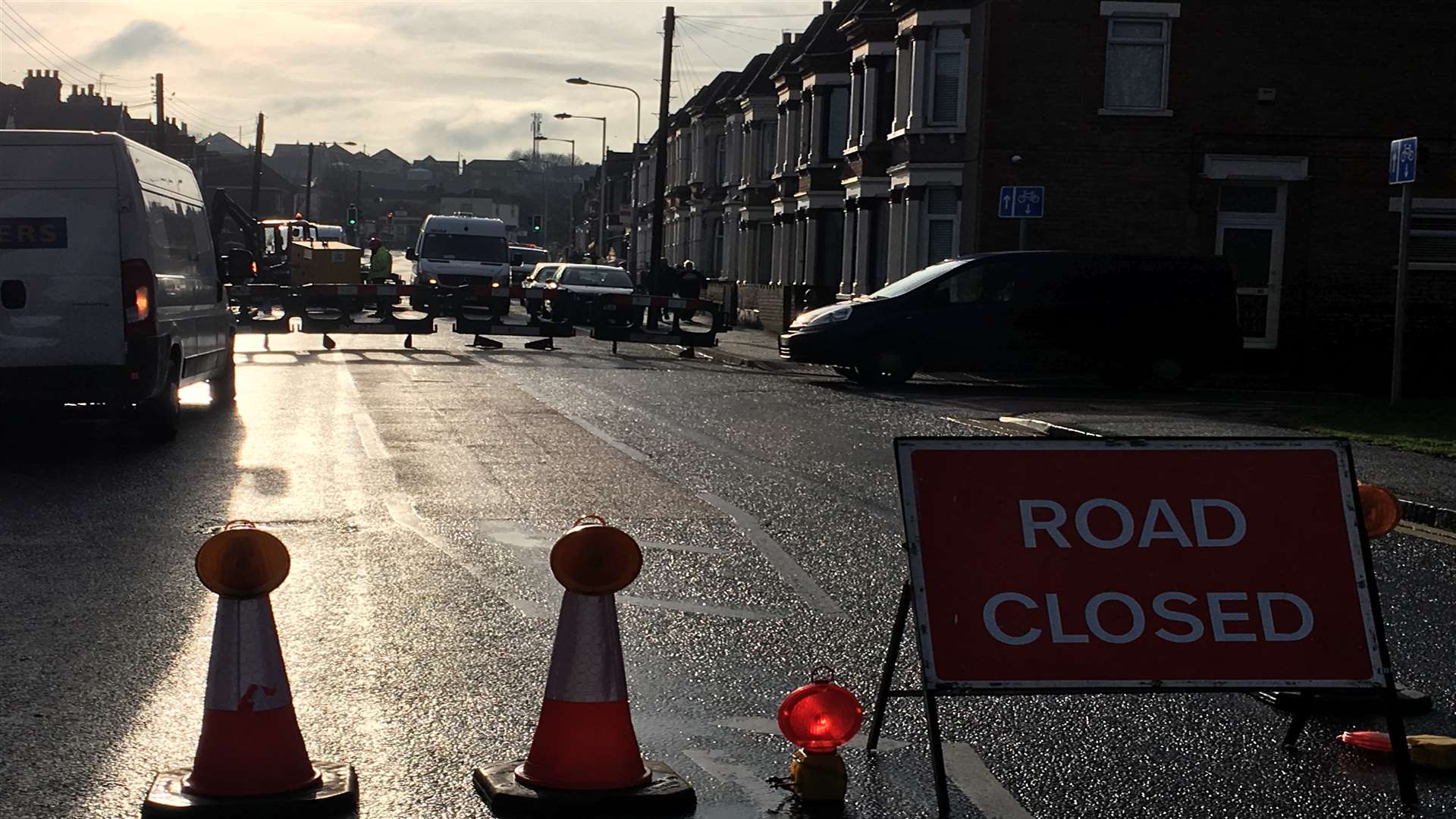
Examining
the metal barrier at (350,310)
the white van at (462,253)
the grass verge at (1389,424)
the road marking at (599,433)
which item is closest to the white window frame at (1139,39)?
the grass verge at (1389,424)

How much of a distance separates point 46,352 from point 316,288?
60.0ft

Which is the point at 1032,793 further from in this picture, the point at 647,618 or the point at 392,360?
the point at 392,360

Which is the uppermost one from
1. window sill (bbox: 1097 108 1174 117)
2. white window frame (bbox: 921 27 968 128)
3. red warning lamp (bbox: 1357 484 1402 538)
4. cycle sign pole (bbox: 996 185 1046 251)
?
white window frame (bbox: 921 27 968 128)

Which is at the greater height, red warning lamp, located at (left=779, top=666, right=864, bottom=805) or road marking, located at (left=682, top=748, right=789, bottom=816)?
red warning lamp, located at (left=779, top=666, right=864, bottom=805)

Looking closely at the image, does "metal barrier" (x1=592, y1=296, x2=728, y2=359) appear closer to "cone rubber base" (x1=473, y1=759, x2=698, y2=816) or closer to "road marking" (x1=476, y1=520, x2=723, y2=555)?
"road marking" (x1=476, y1=520, x2=723, y2=555)

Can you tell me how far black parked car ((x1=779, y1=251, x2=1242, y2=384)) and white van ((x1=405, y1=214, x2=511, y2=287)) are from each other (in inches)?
968

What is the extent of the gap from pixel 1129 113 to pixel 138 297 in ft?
72.3

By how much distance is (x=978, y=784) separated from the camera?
16.9 ft

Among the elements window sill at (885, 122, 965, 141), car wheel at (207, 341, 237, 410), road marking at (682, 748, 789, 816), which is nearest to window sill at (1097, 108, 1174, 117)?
window sill at (885, 122, 965, 141)

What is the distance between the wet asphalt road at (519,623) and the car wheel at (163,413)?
26 centimetres

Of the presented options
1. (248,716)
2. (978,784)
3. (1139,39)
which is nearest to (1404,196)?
(1139,39)

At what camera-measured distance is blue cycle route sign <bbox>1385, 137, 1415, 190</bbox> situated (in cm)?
1766

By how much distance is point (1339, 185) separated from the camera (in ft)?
103

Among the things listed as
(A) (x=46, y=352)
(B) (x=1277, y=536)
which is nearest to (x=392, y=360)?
(A) (x=46, y=352)
